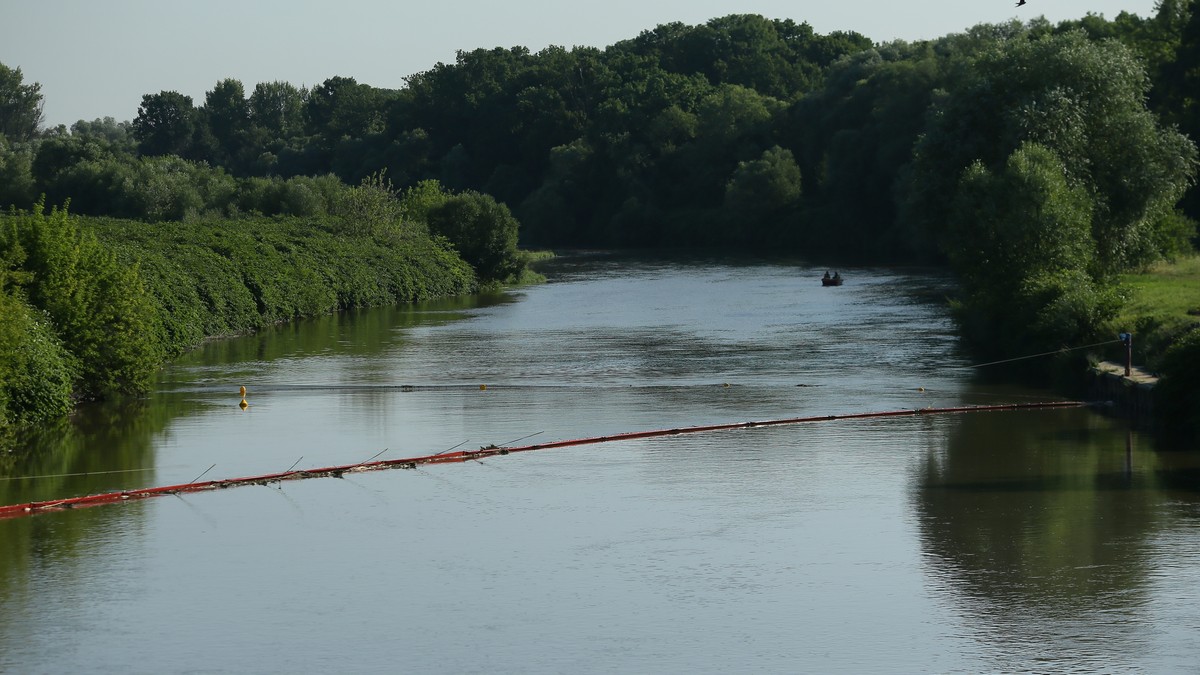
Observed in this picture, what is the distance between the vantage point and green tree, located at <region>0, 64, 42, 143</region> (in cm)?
17112

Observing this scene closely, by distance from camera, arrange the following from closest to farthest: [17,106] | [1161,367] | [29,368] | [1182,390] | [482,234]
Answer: [1182,390]
[29,368]
[1161,367]
[482,234]
[17,106]

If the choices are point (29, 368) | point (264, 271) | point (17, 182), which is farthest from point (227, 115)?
point (29, 368)

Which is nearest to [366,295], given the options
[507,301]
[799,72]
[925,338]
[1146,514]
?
[507,301]

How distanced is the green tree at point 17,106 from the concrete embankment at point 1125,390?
159 m

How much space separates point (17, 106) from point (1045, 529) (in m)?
175

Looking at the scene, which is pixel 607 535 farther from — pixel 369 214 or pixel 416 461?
pixel 369 214

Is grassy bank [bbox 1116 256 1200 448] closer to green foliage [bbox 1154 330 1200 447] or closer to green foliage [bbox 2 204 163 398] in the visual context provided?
green foliage [bbox 1154 330 1200 447]

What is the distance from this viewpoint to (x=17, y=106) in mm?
175000

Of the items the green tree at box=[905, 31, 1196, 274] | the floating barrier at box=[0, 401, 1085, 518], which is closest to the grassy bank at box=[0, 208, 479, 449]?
the floating barrier at box=[0, 401, 1085, 518]

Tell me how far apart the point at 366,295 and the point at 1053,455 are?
43046mm

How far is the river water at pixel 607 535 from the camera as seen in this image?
1622cm

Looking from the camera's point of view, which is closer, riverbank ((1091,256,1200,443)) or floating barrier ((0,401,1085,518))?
floating barrier ((0,401,1085,518))

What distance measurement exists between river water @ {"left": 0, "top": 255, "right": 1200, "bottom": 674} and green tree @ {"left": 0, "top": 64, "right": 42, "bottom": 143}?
14753cm

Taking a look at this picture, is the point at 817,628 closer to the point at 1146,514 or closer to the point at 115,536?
the point at 1146,514
